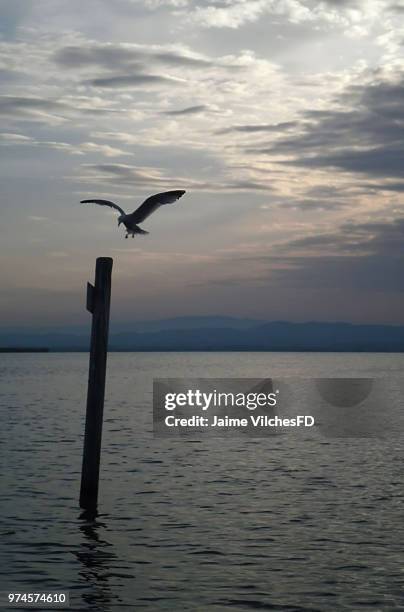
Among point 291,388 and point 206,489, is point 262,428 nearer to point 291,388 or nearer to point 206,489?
point 206,489

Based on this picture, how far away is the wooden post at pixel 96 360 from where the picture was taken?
18.3 meters

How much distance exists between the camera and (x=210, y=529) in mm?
18500

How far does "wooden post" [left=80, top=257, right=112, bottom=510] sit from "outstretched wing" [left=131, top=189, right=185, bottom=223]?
106 inches

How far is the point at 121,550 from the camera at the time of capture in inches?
661

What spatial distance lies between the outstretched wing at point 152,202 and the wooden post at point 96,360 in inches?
106

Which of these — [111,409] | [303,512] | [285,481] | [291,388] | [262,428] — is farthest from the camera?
[291,388]

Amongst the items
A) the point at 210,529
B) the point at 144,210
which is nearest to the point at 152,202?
the point at 144,210

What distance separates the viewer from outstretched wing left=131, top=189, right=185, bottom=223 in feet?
67.9

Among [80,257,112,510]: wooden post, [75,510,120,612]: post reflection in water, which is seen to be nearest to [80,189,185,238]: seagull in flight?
[80,257,112,510]: wooden post

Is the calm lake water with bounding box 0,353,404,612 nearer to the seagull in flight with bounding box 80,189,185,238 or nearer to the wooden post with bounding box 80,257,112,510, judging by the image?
the wooden post with bounding box 80,257,112,510

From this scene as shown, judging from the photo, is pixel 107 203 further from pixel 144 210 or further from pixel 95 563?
pixel 95 563

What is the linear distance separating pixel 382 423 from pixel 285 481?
25309 mm

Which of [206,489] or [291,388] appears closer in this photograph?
[206,489]

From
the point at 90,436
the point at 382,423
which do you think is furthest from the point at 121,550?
the point at 382,423
